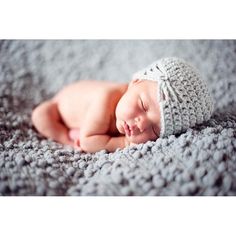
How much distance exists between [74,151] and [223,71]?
1.61 feet

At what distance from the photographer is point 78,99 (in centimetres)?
110

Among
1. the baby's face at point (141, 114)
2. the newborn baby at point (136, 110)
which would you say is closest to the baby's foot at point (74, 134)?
the newborn baby at point (136, 110)

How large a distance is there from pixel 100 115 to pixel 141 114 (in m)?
0.12

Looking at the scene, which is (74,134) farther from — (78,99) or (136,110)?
(136,110)

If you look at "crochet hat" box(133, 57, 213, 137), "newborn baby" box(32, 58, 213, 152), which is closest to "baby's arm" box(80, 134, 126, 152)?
"newborn baby" box(32, 58, 213, 152)

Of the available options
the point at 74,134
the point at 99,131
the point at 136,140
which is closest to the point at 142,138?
the point at 136,140

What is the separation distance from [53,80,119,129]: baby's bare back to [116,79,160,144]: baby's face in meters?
0.10

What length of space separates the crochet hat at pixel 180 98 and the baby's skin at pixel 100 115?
0.02m

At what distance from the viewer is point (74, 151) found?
3.22 ft

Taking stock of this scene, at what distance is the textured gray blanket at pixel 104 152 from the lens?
0.83m

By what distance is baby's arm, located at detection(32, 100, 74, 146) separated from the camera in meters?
1.08

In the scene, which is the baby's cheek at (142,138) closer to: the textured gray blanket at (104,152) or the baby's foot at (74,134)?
the textured gray blanket at (104,152)

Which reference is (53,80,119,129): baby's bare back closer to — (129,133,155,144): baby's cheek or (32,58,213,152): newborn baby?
(32,58,213,152): newborn baby
